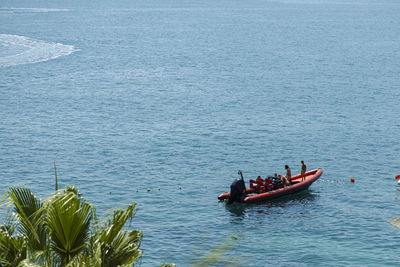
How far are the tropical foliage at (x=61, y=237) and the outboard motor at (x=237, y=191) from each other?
76.2ft

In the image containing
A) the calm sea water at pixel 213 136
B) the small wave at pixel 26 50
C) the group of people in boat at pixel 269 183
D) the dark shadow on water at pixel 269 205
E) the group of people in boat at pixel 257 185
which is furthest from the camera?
the small wave at pixel 26 50

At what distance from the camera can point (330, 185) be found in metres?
37.7

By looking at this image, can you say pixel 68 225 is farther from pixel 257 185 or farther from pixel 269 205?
pixel 257 185

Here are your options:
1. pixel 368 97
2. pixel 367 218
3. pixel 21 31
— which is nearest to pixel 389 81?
pixel 368 97

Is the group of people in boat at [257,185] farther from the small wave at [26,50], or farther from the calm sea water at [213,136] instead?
the small wave at [26,50]

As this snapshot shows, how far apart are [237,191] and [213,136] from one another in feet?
65.3

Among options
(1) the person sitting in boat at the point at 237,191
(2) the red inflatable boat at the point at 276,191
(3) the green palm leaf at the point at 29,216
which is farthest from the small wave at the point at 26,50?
(3) the green palm leaf at the point at 29,216

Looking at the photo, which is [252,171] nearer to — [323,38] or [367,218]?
[367,218]

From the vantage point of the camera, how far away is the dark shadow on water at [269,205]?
3200 centimetres

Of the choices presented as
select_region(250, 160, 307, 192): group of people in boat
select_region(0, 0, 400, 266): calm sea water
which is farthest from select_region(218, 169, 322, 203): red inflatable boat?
select_region(0, 0, 400, 266): calm sea water

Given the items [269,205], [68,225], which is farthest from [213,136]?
[68,225]

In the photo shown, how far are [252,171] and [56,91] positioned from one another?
40.9 m

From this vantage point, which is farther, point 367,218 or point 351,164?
point 351,164

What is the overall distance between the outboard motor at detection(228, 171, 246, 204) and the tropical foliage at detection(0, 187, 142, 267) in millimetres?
23217
